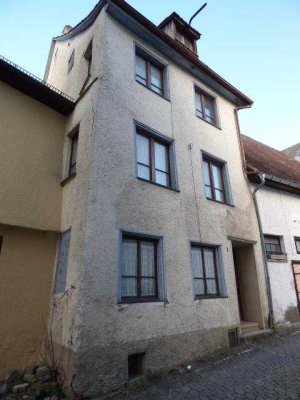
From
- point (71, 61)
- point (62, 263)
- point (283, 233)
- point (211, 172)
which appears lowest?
point (62, 263)

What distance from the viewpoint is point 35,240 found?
6.11 m

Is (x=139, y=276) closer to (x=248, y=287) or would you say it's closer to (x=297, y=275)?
(x=248, y=287)

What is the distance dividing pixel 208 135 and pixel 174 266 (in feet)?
16.1

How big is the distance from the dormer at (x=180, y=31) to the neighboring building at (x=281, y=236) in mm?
5653

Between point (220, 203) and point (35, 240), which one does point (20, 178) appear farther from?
point (220, 203)

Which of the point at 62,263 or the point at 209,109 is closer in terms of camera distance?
the point at 62,263

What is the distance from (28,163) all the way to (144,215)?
3.14m

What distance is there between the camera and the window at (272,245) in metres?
9.31

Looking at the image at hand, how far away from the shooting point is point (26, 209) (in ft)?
19.6

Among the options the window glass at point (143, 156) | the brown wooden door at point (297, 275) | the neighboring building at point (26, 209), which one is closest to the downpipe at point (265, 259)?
the brown wooden door at point (297, 275)

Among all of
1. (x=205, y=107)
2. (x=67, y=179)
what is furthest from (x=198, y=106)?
(x=67, y=179)

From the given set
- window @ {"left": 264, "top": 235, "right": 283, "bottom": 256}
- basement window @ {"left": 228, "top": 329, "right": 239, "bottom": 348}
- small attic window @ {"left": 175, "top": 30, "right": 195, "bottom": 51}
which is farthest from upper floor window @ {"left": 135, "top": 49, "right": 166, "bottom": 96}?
basement window @ {"left": 228, "top": 329, "right": 239, "bottom": 348}

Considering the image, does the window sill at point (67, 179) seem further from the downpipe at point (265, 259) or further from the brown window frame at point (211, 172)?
the downpipe at point (265, 259)

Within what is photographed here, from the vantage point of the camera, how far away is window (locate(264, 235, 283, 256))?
30.5ft
